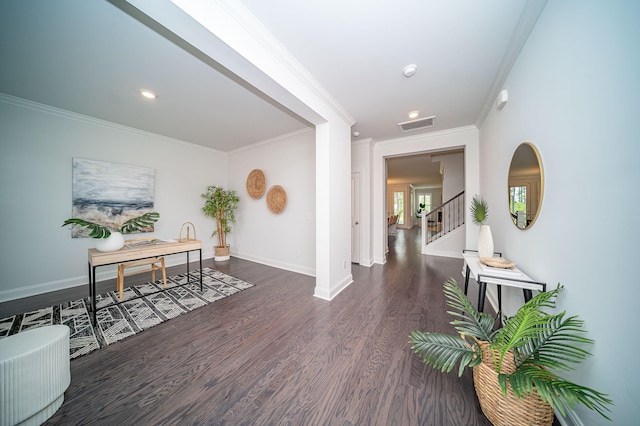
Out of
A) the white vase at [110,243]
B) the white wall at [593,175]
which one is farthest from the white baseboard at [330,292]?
the white vase at [110,243]

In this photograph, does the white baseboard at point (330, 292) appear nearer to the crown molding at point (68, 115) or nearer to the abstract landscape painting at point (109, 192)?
the abstract landscape painting at point (109, 192)

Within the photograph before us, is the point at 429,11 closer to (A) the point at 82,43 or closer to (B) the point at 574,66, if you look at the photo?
(B) the point at 574,66

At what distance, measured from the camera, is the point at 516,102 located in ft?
6.19

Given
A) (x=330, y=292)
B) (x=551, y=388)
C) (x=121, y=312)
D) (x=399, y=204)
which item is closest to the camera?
(x=551, y=388)

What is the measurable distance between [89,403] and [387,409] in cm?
191

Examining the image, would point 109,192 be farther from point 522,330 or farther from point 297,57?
point 522,330

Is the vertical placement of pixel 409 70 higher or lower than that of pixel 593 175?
higher

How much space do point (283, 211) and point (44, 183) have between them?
3552 mm

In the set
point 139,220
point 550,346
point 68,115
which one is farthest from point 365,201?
point 68,115

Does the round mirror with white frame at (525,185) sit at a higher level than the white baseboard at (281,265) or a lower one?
higher

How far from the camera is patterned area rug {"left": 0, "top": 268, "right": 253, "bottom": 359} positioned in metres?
1.90

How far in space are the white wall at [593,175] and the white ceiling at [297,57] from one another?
536 millimetres

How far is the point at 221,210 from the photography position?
15.4ft

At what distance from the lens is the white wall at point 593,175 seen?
32.0 inches
